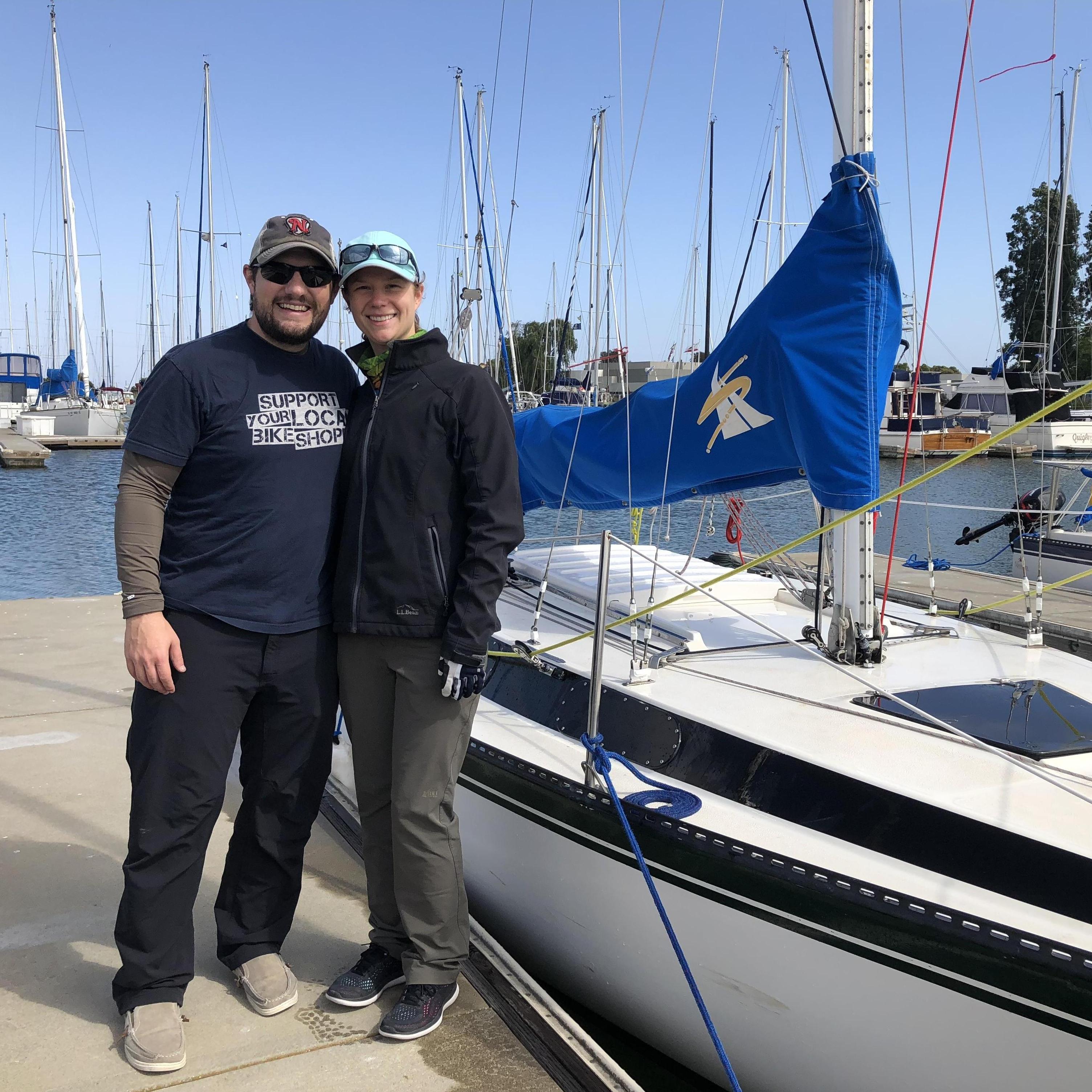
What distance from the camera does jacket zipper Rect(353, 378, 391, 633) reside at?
8.89 feet

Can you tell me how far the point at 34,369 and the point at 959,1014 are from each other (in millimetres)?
59213

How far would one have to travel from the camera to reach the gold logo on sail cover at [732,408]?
3865 millimetres

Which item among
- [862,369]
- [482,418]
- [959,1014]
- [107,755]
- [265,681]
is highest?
[862,369]

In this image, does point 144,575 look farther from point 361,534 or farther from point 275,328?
point 275,328

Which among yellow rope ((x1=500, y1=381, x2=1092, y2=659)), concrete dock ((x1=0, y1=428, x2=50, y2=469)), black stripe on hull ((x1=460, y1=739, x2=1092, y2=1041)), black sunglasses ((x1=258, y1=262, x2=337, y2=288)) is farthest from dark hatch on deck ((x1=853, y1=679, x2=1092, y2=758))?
concrete dock ((x1=0, y1=428, x2=50, y2=469))

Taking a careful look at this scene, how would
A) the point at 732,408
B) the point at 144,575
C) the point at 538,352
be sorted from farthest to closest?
the point at 538,352, the point at 732,408, the point at 144,575

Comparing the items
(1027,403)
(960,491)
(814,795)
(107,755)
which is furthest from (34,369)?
(814,795)

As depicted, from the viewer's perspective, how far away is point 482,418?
8.71 feet

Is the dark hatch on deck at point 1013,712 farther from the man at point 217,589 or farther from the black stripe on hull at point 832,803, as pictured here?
the man at point 217,589

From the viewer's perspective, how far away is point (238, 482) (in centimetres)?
265

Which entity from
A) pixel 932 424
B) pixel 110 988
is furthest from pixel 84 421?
pixel 110 988

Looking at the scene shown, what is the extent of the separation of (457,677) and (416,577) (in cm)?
29

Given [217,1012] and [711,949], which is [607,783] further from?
[217,1012]

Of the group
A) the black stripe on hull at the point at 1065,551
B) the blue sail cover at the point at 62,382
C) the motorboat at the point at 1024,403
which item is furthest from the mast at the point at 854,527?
the blue sail cover at the point at 62,382
